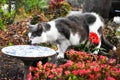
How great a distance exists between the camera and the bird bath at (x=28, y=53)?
5785 mm

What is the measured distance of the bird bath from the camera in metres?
5.79

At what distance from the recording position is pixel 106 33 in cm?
1052

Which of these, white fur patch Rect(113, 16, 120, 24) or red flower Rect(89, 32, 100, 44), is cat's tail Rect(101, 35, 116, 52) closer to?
red flower Rect(89, 32, 100, 44)

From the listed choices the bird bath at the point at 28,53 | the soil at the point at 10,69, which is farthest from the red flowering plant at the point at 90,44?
the bird bath at the point at 28,53

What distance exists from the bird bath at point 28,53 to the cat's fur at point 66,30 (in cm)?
80


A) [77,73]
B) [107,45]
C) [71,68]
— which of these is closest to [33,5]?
[107,45]

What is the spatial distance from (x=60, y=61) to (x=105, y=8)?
4872mm

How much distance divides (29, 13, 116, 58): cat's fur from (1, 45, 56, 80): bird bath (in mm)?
795

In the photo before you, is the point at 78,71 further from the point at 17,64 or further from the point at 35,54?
the point at 17,64

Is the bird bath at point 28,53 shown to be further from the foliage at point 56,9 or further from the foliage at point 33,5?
the foliage at point 33,5

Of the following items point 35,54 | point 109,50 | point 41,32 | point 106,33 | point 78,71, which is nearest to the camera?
point 78,71

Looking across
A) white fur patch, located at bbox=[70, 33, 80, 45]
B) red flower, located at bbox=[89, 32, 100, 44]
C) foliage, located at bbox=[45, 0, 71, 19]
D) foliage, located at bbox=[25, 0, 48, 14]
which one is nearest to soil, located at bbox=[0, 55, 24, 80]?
white fur patch, located at bbox=[70, 33, 80, 45]

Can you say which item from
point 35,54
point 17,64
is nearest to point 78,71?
point 35,54

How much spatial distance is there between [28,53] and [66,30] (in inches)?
81.1
